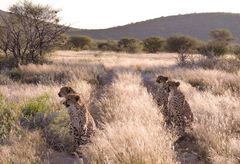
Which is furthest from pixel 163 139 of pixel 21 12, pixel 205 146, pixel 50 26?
pixel 21 12

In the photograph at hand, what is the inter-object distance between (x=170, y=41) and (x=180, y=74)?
3894cm

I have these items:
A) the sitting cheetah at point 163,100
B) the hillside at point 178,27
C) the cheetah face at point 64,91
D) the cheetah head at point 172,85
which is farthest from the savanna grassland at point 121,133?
the hillside at point 178,27

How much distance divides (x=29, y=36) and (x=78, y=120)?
16449 mm

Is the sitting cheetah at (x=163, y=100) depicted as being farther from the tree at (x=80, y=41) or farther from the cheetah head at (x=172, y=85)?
the tree at (x=80, y=41)

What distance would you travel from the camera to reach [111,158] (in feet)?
17.0

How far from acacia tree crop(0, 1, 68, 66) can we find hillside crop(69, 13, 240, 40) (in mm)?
72491

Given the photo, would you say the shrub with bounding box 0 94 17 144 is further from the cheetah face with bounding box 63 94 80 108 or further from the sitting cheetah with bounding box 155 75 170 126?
the sitting cheetah with bounding box 155 75 170 126

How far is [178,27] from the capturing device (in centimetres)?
10325

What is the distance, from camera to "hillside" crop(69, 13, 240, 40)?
97.5 meters

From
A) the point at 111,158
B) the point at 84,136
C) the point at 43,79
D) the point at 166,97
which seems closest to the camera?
the point at 111,158

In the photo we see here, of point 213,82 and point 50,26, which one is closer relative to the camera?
point 213,82

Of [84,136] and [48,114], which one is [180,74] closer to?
[48,114]

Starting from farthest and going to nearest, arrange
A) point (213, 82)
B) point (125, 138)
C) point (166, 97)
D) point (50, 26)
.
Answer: point (50, 26) < point (213, 82) < point (166, 97) < point (125, 138)

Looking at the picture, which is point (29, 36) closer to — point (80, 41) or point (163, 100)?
point (163, 100)
